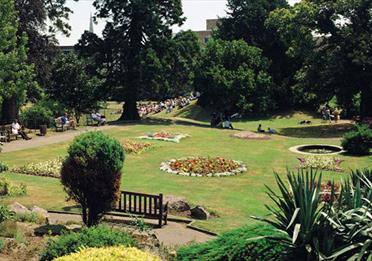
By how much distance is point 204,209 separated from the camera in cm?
1727

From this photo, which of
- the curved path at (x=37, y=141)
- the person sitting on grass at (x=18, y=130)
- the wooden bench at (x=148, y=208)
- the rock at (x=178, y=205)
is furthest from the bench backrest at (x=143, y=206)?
the person sitting on grass at (x=18, y=130)

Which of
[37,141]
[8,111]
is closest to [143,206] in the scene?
[37,141]

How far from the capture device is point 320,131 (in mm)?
41250

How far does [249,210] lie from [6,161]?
1440cm

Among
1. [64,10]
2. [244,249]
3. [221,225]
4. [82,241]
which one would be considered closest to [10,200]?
[221,225]

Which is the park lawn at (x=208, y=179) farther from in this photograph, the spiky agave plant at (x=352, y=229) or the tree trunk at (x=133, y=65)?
the tree trunk at (x=133, y=65)

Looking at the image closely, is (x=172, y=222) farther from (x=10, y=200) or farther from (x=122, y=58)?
(x=122, y=58)

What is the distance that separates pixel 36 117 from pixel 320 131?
23.6 metres

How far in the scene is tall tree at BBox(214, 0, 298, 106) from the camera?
60.6 metres

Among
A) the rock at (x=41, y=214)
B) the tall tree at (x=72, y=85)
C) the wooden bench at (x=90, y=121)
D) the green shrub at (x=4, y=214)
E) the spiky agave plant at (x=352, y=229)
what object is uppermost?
the tall tree at (x=72, y=85)

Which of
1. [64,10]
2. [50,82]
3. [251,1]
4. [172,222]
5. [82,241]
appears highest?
[251,1]

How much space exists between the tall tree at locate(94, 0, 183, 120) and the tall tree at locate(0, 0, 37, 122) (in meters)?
9.30

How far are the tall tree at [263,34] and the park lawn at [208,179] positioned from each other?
19.3m

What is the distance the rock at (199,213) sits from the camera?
55.0 ft
